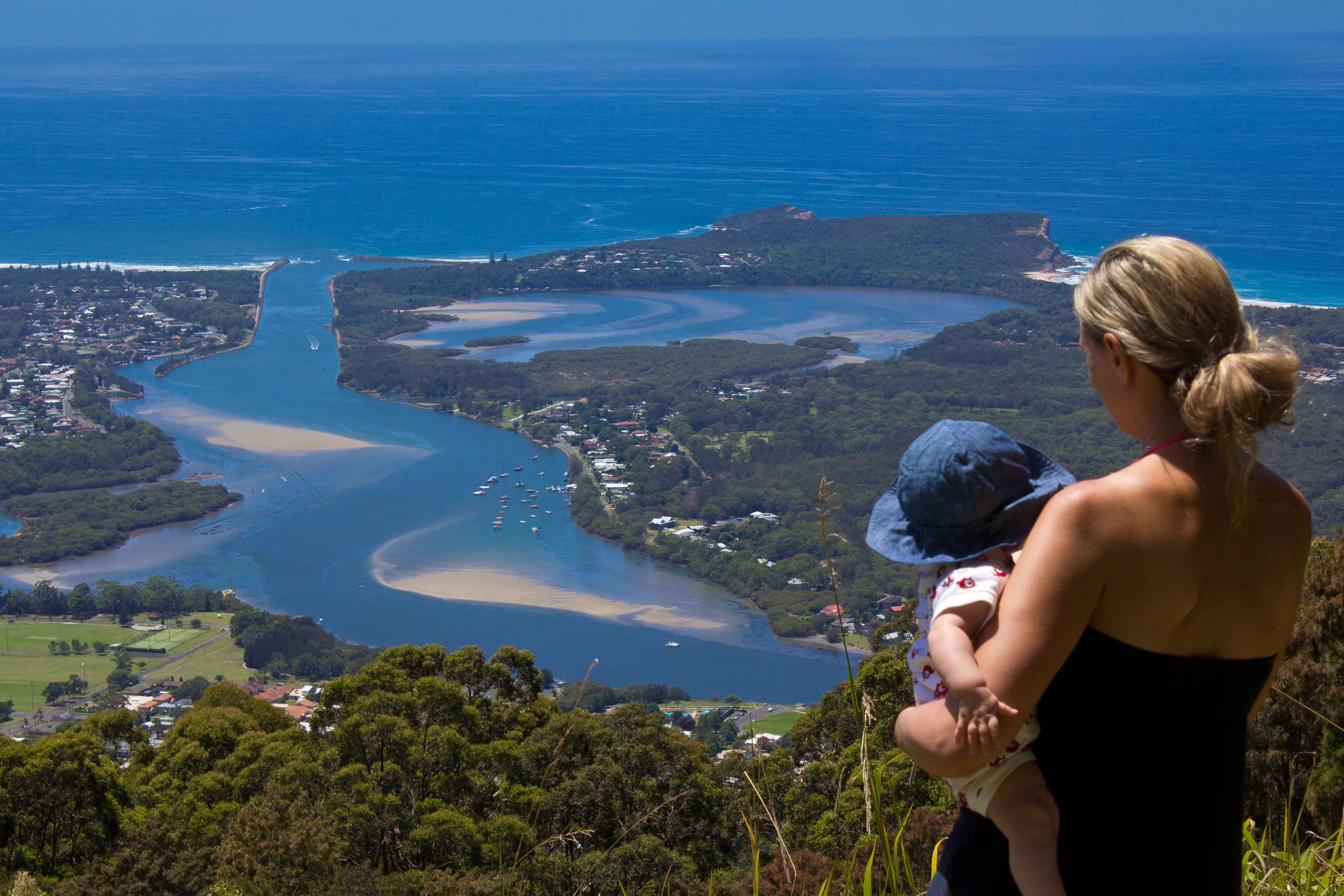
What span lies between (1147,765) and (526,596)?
A: 22.2m

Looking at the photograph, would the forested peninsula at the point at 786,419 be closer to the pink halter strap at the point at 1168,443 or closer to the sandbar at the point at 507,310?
the sandbar at the point at 507,310

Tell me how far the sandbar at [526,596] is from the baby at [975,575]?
20.8 meters

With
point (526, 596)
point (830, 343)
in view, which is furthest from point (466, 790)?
point (830, 343)

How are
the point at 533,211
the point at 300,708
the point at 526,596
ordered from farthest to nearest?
the point at 533,211
the point at 526,596
the point at 300,708

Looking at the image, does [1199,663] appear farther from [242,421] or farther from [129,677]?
[242,421]

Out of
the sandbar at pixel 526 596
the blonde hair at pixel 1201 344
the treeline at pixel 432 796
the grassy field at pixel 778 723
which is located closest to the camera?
the blonde hair at pixel 1201 344

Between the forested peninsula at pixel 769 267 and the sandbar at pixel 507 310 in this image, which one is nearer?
the sandbar at pixel 507 310

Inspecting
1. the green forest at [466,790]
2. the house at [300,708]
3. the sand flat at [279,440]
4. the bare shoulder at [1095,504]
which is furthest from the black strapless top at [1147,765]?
the sand flat at [279,440]

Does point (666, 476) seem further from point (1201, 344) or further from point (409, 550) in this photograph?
point (1201, 344)

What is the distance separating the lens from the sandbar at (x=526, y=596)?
2228 centimetres

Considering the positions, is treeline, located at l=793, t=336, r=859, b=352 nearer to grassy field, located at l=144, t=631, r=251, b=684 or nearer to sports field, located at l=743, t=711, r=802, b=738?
sports field, located at l=743, t=711, r=802, b=738

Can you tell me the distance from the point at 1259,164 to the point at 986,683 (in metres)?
94.7

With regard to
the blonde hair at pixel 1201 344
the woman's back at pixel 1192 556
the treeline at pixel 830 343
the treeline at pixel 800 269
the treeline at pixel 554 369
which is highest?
the blonde hair at pixel 1201 344

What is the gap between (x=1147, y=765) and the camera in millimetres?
1255
